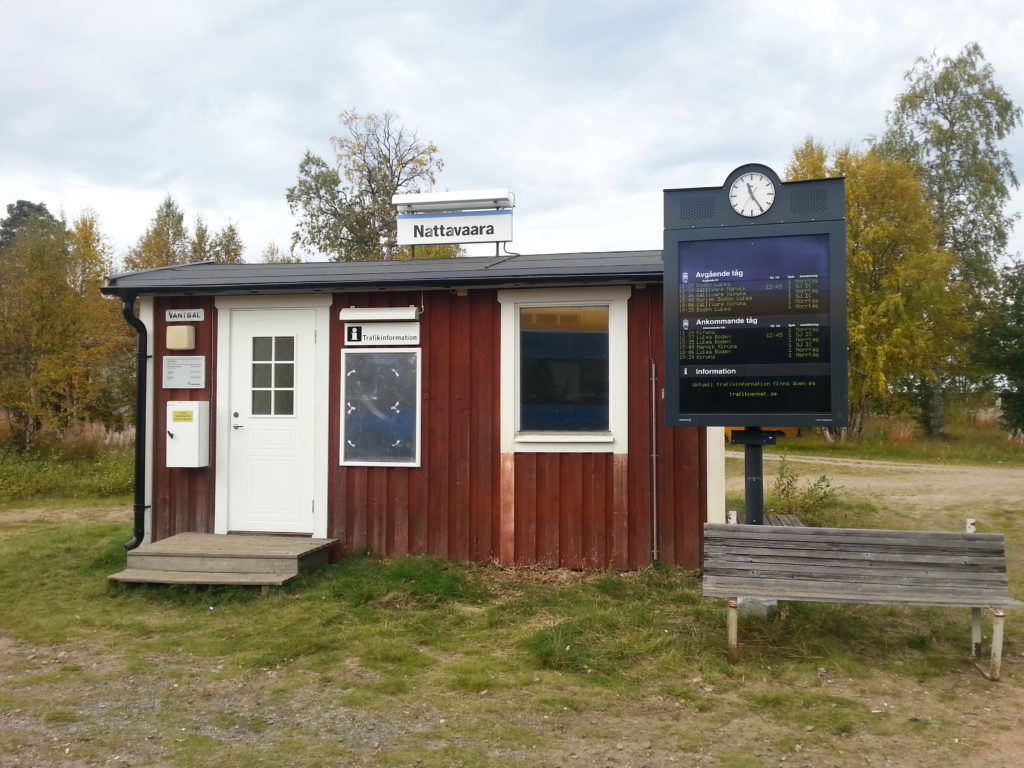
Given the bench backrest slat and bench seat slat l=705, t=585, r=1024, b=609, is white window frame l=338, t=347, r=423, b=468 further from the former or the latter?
bench seat slat l=705, t=585, r=1024, b=609

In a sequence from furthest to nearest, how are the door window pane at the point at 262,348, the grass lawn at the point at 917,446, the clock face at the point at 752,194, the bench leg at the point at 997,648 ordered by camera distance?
the grass lawn at the point at 917,446 < the door window pane at the point at 262,348 < the clock face at the point at 752,194 < the bench leg at the point at 997,648

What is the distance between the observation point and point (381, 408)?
7750 mm

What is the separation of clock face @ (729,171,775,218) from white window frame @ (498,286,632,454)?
1.75m

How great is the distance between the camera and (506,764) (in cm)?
369

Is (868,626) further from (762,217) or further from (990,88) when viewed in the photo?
(990,88)

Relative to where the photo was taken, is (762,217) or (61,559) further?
(61,559)

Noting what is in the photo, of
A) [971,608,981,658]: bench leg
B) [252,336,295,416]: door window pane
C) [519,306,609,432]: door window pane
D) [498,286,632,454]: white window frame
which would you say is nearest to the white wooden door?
[252,336,295,416]: door window pane

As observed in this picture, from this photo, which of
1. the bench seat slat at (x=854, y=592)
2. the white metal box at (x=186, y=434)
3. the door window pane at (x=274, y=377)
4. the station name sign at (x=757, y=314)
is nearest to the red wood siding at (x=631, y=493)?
the station name sign at (x=757, y=314)

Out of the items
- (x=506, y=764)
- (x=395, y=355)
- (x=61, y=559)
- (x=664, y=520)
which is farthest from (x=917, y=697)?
(x=61, y=559)

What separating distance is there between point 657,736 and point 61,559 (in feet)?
21.4

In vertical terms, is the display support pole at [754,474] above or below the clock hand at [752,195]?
below

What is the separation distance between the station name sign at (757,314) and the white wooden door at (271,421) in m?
3.72

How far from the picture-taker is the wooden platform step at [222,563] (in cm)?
677

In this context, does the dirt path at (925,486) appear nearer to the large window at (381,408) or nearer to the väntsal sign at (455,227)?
the väntsal sign at (455,227)
